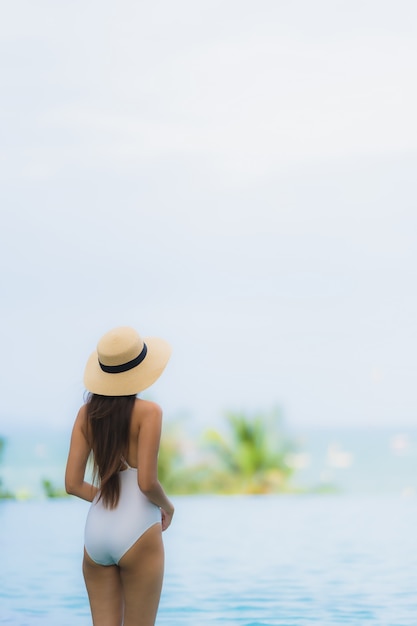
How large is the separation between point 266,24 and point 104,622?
1566 cm

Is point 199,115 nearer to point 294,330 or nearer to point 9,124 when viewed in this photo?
point 9,124

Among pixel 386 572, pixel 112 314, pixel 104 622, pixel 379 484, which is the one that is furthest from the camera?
pixel 112 314

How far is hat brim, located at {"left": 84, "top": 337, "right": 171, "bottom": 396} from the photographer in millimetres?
2727

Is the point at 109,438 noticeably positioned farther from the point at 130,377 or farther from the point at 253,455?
the point at 253,455

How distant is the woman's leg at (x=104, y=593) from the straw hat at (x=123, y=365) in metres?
0.46

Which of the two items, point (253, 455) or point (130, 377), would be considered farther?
point (253, 455)

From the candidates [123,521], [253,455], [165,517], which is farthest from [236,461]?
[123,521]

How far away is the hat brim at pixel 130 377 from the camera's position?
8.95 feet

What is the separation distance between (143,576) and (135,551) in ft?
0.24

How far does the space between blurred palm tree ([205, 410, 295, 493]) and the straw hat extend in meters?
10.4

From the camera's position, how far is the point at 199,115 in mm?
18672

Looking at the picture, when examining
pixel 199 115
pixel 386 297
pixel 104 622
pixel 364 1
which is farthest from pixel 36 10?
pixel 104 622

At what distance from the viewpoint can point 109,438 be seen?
8.87 feet

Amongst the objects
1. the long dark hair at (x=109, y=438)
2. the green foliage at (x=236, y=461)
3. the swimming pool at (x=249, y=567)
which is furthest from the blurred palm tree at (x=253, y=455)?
the long dark hair at (x=109, y=438)
